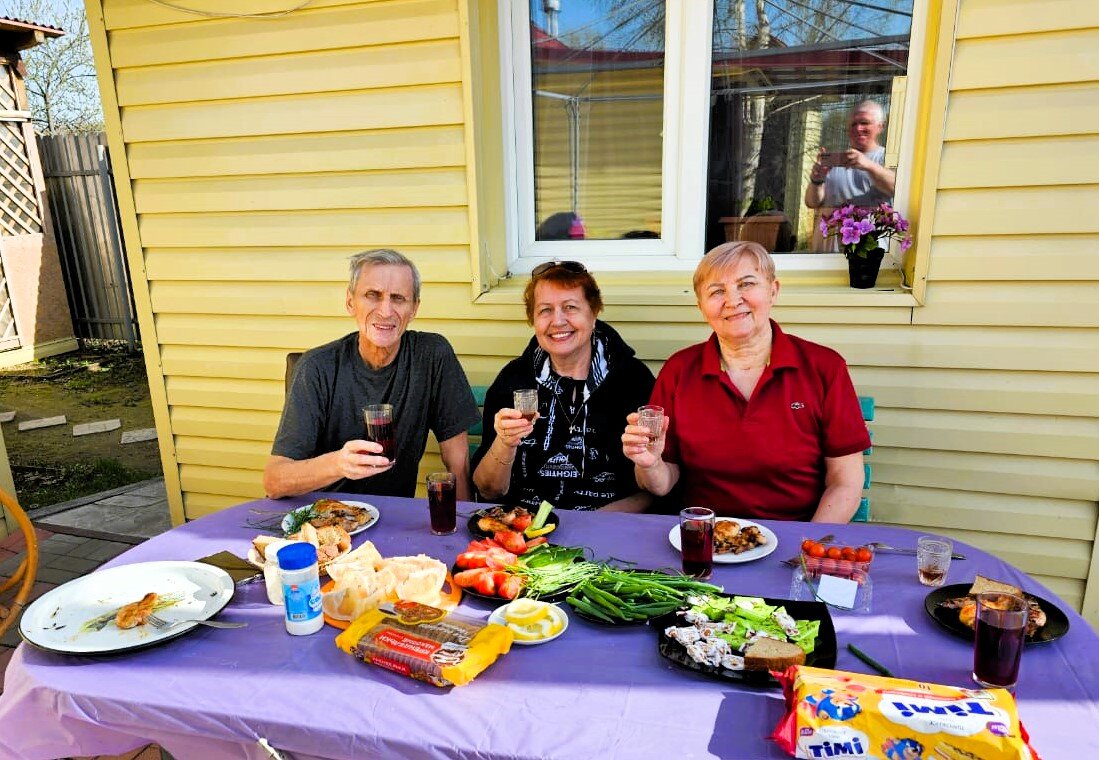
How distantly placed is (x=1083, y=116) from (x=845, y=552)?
6.41ft

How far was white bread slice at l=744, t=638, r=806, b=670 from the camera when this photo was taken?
3.85 ft

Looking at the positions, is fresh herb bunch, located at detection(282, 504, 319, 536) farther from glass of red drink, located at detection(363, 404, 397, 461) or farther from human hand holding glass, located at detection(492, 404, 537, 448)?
human hand holding glass, located at detection(492, 404, 537, 448)

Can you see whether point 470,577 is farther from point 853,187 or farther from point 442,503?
point 853,187

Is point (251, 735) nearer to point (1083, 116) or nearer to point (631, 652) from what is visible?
point (631, 652)

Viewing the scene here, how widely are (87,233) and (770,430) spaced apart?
30.0 feet

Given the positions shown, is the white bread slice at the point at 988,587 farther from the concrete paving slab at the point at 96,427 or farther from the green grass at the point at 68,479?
the concrete paving slab at the point at 96,427

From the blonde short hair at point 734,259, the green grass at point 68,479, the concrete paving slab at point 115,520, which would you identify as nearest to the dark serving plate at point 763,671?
the blonde short hair at point 734,259

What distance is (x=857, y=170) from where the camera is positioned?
2783 millimetres

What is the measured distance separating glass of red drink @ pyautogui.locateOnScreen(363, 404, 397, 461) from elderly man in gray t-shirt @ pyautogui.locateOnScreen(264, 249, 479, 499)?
476 millimetres

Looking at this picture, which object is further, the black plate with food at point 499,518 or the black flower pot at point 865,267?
the black flower pot at point 865,267

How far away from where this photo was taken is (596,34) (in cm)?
295

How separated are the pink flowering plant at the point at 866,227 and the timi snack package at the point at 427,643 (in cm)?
212

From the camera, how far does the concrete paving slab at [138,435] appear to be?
224 inches

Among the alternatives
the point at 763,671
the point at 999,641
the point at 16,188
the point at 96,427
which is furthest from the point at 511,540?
the point at 16,188
